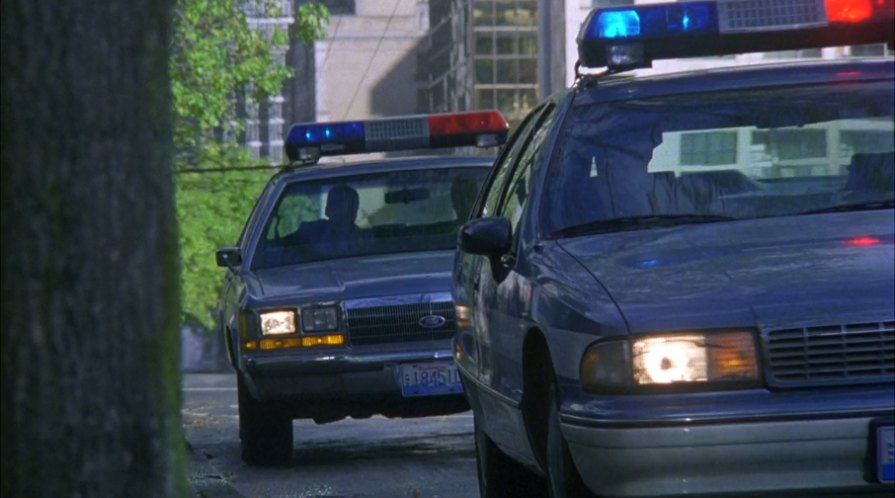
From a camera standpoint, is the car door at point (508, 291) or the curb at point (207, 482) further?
the curb at point (207, 482)

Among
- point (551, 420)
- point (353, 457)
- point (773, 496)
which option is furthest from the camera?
point (353, 457)

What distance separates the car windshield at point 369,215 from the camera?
437 inches

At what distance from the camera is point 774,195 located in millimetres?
6027

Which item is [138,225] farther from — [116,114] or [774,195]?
[774,195]

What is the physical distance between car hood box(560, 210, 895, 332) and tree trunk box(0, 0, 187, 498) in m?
1.62

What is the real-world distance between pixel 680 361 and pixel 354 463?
18.1 feet

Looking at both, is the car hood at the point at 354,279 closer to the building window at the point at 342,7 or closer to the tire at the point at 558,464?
the tire at the point at 558,464

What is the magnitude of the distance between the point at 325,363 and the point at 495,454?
296 cm

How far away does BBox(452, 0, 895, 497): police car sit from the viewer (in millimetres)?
4887

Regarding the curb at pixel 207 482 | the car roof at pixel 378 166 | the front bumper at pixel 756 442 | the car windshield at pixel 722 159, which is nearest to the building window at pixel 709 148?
the car windshield at pixel 722 159

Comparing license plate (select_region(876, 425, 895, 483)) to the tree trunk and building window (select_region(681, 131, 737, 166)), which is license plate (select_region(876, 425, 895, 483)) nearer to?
building window (select_region(681, 131, 737, 166))

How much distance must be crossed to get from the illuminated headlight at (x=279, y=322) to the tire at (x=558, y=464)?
4.50 metres

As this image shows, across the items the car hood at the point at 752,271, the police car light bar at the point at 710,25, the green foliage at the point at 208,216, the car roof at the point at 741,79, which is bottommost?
the green foliage at the point at 208,216

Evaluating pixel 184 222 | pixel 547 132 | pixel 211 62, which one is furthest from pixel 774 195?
pixel 184 222
